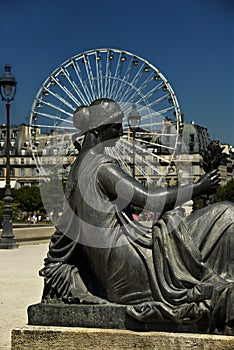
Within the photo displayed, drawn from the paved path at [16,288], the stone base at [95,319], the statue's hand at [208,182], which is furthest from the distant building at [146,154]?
the paved path at [16,288]

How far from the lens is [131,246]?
15.8ft

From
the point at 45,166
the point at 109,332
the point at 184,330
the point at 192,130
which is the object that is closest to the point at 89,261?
the point at 109,332

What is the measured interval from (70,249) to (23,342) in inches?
29.1

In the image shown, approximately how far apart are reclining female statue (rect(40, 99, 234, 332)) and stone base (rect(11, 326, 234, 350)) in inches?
4.2

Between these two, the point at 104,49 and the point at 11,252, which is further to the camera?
the point at 104,49

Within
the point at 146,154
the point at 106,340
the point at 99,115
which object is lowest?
the point at 106,340

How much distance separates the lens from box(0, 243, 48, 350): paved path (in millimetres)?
7307

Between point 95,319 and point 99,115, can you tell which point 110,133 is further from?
point 95,319

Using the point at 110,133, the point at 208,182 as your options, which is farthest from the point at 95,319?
the point at 110,133

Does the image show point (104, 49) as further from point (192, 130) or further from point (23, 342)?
point (192, 130)

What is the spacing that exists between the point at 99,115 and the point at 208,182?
3.26 ft

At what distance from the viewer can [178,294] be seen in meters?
4.53

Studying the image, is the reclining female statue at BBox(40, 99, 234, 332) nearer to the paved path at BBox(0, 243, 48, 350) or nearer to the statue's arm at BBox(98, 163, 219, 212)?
the statue's arm at BBox(98, 163, 219, 212)

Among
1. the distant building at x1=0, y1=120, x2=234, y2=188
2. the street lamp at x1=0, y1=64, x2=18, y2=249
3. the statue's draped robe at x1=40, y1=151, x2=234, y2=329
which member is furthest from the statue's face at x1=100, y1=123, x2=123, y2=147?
the street lamp at x1=0, y1=64, x2=18, y2=249
